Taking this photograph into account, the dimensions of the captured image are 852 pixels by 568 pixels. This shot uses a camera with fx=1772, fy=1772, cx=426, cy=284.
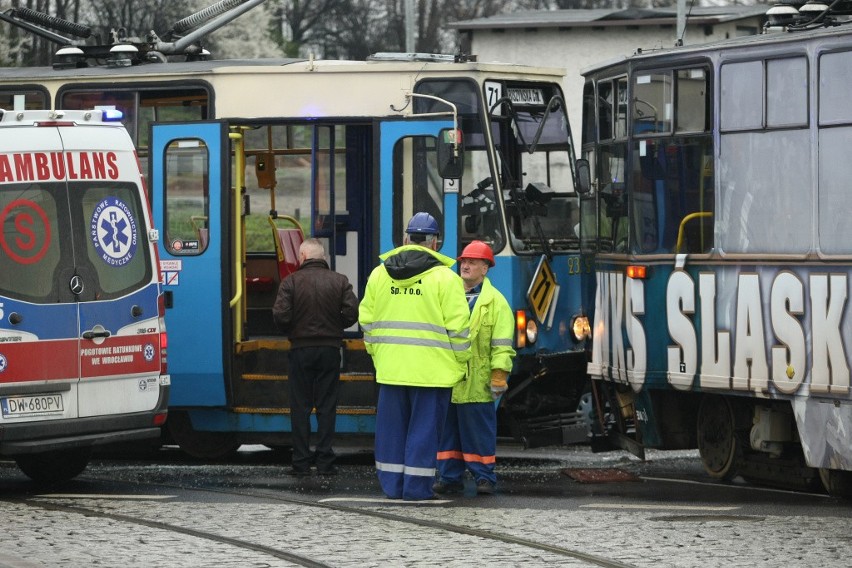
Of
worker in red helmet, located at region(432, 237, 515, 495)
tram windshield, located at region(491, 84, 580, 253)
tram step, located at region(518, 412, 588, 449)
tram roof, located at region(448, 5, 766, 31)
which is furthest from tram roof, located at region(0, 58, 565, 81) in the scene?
tram roof, located at region(448, 5, 766, 31)

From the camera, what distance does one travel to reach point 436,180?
13.5 meters

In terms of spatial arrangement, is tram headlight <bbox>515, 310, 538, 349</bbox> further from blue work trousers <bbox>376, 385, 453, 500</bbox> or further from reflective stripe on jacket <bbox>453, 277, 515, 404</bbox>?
blue work trousers <bbox>376, 385, 453, 500</bbox>

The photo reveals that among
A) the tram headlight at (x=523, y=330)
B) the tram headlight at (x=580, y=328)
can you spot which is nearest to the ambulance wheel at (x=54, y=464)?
the tram headlight at (x=523, y=330)

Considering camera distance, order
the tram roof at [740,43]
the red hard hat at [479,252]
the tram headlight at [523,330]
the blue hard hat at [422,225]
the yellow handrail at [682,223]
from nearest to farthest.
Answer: the tram roof at [740,43], the blue hard hat at [422,225], the red hard hat at [479,252], the yellow handrail at [682,223], the tram headlight at [523,330]

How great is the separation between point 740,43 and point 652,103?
39.0 inches

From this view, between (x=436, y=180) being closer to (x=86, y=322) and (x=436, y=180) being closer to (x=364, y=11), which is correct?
(x=86, y=322)

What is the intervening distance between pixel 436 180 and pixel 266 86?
1.60m

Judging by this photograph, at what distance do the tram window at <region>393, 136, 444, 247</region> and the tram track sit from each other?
2698 millimetres

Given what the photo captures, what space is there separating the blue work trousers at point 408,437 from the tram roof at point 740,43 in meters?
2.87

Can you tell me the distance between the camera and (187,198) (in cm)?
1410

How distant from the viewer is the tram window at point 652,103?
12.4m

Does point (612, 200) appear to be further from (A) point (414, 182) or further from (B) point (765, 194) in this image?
(B) point (765, 194)

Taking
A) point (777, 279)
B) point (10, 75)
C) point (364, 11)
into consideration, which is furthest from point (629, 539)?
point (364, 11)

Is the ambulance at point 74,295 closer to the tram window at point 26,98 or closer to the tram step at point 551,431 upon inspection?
the tram window at point 26,98
